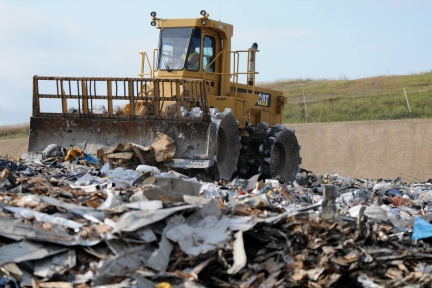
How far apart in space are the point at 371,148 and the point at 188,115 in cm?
1433

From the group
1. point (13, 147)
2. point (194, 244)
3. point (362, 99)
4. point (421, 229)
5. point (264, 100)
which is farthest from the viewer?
→ point (362, 99)

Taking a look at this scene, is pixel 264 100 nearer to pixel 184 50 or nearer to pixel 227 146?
pixel 184 50

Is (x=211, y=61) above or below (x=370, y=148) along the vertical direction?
above

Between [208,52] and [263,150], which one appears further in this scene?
[208,52]

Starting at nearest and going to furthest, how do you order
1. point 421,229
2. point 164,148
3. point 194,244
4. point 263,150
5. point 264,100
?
point 194,244 < point 421,229 < point 164,148 < point 263,150 < point 264,100

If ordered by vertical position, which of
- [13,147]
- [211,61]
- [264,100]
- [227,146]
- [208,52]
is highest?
[208,52]

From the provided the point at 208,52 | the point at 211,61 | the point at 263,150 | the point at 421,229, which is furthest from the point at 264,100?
the point at 421,229

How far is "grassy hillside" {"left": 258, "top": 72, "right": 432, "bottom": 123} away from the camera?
33.1 meters

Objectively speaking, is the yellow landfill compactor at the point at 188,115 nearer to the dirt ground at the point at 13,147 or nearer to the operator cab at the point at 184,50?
the operator cab at the point at 184,50

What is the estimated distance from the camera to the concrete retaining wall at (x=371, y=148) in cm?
2328

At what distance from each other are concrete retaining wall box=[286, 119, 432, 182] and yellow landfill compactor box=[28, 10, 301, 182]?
34.2ft

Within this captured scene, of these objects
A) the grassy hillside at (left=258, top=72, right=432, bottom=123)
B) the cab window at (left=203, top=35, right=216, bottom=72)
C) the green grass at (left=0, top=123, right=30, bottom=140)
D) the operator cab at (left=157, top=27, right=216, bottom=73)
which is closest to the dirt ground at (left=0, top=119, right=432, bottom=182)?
the grassy hillside at (left=258, top=72, right=432, bottom=123)

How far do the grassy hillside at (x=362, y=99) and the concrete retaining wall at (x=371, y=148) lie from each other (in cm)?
633

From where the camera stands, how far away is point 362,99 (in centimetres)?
3622
